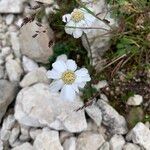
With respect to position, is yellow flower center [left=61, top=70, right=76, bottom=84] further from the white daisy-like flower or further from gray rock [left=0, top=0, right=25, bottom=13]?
gray rock [left=0, top=0, right=25, bottom=13]

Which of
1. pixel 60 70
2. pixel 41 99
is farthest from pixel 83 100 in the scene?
pixel 60 70

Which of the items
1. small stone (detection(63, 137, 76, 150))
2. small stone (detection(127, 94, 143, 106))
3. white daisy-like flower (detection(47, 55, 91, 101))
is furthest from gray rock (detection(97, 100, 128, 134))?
white daisy-like flower (detection(47, 55, 91, 101))

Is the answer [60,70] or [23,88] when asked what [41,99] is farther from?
[60,70]

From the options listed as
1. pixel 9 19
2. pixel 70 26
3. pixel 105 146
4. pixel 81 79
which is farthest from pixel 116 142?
pixel 9 19

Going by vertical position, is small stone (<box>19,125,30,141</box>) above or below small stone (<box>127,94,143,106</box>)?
below

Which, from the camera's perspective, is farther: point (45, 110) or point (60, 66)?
point (45, 110)

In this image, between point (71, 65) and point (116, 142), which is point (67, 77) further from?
point (116, 142)

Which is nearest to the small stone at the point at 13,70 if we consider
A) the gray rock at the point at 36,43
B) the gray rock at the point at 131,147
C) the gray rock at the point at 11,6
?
the gray rock at the point at 36,43
